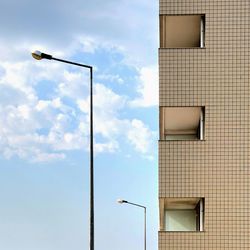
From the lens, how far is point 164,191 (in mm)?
18062

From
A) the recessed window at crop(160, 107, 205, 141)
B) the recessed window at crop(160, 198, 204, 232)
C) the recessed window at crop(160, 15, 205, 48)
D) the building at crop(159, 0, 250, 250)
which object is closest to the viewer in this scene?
the building at crop(159, 0, 250, 250)

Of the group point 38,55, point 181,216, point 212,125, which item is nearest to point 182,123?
point 212,125

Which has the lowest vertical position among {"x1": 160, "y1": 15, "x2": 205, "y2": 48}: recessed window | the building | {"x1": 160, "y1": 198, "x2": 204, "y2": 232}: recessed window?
{"x1": 160, "y1": 198, "x2": 204, "y2": 232}: recessed window

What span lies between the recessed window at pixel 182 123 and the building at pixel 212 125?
19 cm

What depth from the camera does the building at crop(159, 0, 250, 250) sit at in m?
17.9

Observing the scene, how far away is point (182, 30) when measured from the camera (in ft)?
65.6

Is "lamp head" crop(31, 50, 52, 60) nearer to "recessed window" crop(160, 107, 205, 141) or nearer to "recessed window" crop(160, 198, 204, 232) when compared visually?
"recessed window" crop(160, 107, 205, 141)

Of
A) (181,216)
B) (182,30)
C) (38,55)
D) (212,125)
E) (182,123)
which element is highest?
(182,30)

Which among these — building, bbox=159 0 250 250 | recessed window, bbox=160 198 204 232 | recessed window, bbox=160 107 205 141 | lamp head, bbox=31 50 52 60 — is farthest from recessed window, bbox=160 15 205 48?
recessed window, bbox=160 198 204 232

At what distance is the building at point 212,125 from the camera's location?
58.7 feet

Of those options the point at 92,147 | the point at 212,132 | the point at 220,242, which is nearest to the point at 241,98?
the point at 212,132

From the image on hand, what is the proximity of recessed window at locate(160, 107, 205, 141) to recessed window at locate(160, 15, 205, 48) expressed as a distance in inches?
81.1

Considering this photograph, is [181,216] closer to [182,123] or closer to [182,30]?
[182,123]

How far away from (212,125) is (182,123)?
2730 mm
